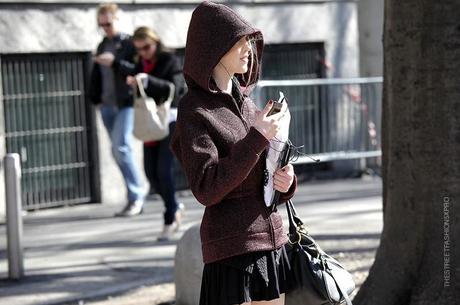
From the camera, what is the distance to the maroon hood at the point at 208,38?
14.0 ft

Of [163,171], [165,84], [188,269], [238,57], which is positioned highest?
[238,57]

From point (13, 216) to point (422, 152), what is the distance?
3445mm

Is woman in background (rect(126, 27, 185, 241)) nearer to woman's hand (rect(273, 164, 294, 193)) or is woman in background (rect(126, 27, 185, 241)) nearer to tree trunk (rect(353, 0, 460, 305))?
tree trunk (rect(353, 0, 460, 305))

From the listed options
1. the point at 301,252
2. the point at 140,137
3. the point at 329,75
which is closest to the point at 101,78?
the point at 140,137

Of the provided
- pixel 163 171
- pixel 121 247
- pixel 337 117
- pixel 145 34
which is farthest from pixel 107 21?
pixel 337 117

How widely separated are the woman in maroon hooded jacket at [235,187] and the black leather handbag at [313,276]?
0.22 feet

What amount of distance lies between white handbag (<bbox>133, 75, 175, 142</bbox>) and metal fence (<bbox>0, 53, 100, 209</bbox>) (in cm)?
233

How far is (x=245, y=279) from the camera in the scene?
170 inches

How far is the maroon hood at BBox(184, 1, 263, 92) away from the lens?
4.28 metres

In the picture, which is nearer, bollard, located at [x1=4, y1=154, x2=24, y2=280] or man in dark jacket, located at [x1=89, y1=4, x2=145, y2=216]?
bollard, located at [x1=4, y1=154, x2=24, y2=280]

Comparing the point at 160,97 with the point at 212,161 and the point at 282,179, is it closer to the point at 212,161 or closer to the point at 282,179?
the point at 282,179

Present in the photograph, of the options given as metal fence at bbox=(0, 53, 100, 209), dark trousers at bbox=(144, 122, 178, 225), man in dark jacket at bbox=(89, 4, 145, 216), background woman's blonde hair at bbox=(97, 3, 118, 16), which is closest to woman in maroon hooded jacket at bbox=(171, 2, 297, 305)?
dark trousers at bbox=(144, 122, 178, 225)

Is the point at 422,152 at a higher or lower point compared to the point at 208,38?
lower

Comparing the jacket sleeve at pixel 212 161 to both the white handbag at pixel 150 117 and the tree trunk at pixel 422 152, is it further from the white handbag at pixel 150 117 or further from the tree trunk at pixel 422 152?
the white handbag at pixel 150 117
